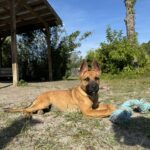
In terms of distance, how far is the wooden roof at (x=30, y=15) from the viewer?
60.4ft

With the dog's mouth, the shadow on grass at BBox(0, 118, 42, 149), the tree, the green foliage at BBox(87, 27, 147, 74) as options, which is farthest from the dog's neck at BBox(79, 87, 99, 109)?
the tree

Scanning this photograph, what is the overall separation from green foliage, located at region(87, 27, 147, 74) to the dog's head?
14190mm

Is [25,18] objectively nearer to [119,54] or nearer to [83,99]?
[119,54]

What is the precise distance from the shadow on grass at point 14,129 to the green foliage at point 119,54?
1506 centimetres

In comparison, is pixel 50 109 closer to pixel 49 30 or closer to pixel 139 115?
pixel 139 115

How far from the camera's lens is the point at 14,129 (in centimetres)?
625

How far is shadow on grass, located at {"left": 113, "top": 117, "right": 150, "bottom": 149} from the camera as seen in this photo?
5.28m

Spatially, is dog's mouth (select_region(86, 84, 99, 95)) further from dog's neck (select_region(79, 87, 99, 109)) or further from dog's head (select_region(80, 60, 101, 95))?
dog's neck (select_region(79, 87, 99, 109))

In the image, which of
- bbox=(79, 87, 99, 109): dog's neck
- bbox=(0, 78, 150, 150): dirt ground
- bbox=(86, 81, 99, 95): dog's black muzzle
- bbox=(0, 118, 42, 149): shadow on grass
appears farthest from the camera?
bbox=(79, 87, 99, 109): dog's neck

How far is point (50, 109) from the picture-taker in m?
7.62

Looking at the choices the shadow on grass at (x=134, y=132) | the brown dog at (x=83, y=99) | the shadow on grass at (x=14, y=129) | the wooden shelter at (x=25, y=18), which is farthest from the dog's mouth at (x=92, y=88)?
the wooden shelter at (x=25, y=18)

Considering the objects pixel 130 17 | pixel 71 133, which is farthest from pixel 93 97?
pixel 130 17

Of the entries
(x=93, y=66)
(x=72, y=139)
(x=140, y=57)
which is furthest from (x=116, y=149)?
(x=140, y=57)

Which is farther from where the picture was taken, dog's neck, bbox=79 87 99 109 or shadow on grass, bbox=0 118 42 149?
dog's neck, bbox=79 87 99 109
